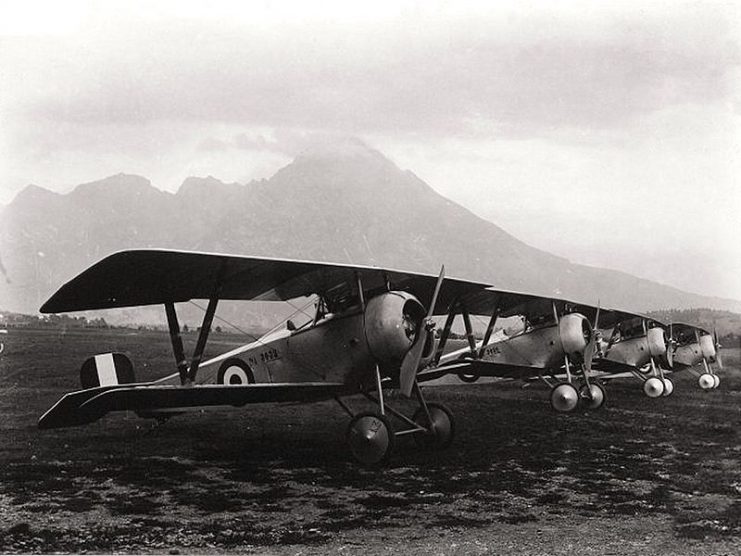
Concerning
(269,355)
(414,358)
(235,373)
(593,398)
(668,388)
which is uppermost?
(269,355)

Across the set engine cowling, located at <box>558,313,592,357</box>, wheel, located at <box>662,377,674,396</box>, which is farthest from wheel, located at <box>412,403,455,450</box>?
wheel, located at <box>662,377,674,396</box>

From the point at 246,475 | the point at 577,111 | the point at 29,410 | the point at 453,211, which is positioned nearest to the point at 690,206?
the point at 577,111

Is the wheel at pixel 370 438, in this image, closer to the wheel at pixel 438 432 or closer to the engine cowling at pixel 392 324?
the engine cowling at pixel 392 324

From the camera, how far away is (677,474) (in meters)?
6.36

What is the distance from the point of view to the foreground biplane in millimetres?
5188

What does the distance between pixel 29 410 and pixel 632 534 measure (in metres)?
5.33

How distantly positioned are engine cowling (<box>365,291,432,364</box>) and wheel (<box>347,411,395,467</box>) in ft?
2.05

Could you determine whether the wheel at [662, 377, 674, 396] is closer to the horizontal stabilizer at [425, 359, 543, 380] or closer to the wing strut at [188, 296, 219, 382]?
the horizontal stabilizer at [425, 359, 543, 380]

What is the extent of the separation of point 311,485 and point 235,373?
2.00 m

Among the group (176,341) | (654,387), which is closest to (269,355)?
(176,341)

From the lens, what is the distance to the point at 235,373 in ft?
23.0

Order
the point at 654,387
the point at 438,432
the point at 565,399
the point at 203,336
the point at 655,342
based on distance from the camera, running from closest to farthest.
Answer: the point at 203,336
the point at 438,432
the point at 565,399
the point at 654,387
the point at 655,342

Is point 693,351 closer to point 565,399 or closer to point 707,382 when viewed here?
point 707,382

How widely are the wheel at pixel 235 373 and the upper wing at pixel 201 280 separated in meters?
0.75
